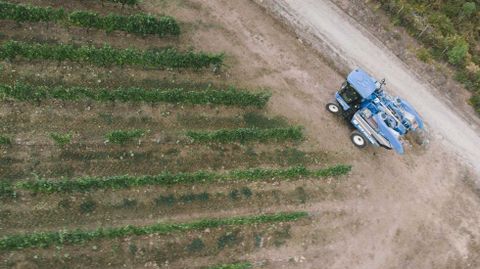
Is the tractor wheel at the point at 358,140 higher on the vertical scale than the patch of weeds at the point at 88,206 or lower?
higher

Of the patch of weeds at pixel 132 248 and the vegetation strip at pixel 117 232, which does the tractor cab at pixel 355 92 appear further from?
the patch of weeds at pixel 132 248

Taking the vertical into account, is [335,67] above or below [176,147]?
above

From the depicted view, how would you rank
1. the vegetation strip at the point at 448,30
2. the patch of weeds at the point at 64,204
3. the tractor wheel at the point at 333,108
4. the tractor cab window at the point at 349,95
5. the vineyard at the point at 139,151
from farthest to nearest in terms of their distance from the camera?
1. the vegetation strip at the point at 448,30
2. the tractor wheel at the point at 333,108
3. the tractor cab window at the point at 349,95
4. the patch of weeds at the point at 64,204
5. the vineyard at the point at 139,151

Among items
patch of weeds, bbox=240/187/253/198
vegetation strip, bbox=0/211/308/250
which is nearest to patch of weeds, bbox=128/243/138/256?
vegetation strip, bbox=0/211/308/250

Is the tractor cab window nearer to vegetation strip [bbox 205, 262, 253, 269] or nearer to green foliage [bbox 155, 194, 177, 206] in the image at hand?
vegetation strip [bbox 205, 262, 253, 269]

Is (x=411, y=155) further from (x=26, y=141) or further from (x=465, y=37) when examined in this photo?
(x=26, y=141)

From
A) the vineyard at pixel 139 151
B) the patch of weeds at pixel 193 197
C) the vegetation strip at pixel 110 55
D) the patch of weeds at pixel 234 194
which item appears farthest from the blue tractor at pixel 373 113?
the patch of weeds at pixel 193 197

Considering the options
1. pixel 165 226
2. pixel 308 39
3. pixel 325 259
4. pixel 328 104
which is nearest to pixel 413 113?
pixel 328 104
